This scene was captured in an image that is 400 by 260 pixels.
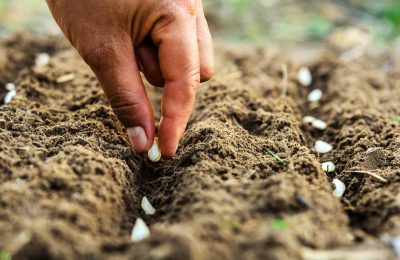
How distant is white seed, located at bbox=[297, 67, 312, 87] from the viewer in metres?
3.14

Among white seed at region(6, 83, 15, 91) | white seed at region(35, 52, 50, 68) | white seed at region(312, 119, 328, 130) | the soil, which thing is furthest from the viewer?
white seed at region(35, 52, 50, 68)

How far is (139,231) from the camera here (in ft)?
5.19

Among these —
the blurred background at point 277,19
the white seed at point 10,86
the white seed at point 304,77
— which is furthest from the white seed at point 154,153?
the blurred background at point 277,19

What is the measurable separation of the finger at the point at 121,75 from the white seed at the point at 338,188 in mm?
791

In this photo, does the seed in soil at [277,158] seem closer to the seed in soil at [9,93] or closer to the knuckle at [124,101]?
the knuckle at [124,101]

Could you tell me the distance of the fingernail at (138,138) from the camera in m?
1.90

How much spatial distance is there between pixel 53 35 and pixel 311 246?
9.03ft

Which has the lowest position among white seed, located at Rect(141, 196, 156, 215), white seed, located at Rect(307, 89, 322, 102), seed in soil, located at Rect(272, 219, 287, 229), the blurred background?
the blurred background

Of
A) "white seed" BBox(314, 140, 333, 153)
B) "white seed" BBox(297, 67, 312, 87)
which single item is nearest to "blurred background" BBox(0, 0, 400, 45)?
"white seed" BBox(297, 67, 312, 87)

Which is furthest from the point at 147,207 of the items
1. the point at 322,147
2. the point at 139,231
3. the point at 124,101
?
the point at 322,147

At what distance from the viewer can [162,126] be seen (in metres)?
1.91

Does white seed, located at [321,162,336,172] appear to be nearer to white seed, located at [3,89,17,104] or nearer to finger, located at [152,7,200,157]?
finger, located at [152,7,200,157]

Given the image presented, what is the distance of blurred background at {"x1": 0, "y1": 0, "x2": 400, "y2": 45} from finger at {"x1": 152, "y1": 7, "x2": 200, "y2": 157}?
2443 millimetres

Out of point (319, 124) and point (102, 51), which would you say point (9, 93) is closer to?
point (102, 51)
